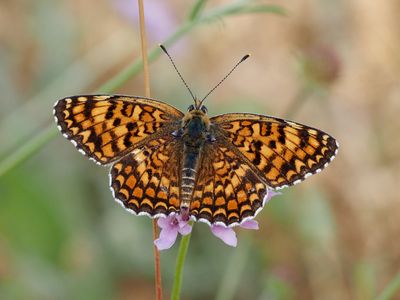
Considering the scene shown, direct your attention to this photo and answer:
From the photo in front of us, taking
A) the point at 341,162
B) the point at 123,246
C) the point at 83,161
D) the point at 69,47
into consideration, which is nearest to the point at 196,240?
the point at 123,246

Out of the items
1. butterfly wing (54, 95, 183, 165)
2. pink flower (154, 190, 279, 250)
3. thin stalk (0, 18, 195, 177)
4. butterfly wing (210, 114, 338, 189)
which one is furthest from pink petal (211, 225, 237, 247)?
thin stalk (0, 18, 195, 177)

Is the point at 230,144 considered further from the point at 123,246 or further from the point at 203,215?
the point at 123,246

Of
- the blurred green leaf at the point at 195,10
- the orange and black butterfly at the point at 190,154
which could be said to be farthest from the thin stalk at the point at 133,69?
the orange and black butterfly at the point at 190,154

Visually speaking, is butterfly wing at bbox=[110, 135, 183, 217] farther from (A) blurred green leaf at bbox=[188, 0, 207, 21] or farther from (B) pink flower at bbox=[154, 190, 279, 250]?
(A) blurred green leaf at bbox=[188, 0, 207, 21]

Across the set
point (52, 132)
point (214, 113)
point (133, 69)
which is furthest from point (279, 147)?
point (214, 113)

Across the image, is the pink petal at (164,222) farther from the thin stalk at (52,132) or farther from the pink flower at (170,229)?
the thin stalk at (52,132)

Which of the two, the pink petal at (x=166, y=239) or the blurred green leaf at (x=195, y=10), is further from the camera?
the blurred green leaf at (x=195, y=10)
